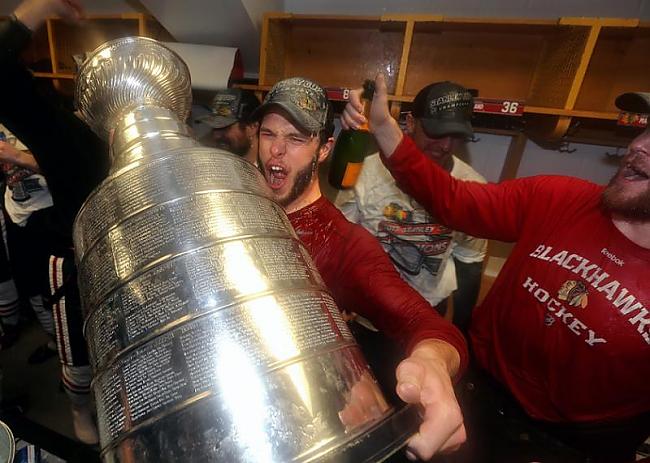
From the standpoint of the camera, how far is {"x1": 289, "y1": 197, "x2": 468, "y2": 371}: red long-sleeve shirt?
0.67 metres

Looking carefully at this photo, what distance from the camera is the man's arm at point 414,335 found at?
414 mm

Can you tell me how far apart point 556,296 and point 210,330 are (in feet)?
3.13

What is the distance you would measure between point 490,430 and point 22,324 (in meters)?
2.97

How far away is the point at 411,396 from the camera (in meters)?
0.41

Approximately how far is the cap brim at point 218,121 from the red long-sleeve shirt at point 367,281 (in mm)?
1177

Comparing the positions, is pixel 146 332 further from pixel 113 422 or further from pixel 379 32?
pixel 379 32

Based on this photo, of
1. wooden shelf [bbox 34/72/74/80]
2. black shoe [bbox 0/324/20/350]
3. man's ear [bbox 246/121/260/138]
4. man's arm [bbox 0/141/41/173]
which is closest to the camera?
man's arm [bbox 0/141/41/173]

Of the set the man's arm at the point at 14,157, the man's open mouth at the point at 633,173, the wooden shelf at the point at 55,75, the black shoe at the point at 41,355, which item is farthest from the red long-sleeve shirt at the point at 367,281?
the wooden shelf at the point at 55,75

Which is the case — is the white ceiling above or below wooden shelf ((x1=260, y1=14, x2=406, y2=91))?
above

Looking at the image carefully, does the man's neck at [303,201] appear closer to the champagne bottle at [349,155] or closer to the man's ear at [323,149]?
the man's ear at [323,149]

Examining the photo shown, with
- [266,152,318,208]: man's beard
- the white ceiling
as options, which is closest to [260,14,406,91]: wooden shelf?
the white ceiling

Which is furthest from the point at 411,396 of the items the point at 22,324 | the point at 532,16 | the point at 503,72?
→ the point at 22,324

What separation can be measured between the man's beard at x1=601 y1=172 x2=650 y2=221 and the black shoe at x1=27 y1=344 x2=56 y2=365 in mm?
2935

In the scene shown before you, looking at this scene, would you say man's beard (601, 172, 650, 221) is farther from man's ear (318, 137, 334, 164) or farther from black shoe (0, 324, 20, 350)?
black shoe (0, 324, 20, 350)
